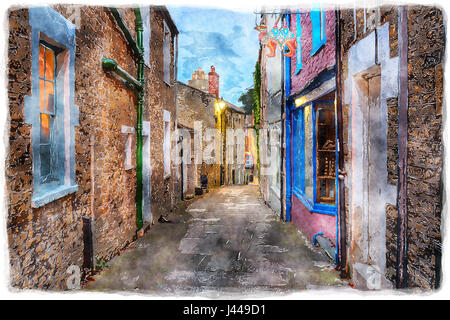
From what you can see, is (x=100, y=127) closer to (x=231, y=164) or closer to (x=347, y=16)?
(x=347, y=16)

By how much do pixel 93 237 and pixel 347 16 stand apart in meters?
5.03

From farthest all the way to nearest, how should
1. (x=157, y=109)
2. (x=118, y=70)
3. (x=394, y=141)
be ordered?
(x=157, y=109), (x=118, y=70), (x=394, y=141)

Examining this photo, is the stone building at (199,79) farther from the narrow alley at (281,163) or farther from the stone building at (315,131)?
the stone building at (315,131)

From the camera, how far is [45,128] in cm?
345

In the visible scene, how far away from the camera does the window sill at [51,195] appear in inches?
114

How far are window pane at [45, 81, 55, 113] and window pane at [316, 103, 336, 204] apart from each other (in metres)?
4.89

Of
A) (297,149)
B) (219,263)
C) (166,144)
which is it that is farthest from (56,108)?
(166,144)

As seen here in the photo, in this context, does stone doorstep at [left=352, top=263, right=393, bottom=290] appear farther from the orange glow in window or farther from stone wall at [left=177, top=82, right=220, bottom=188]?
stone wall at [left=177, top=82, right=220, bottom=188]

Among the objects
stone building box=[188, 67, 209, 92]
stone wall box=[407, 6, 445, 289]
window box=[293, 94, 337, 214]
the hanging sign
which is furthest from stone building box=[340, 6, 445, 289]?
stone building box=[188, 67, 209, 92]

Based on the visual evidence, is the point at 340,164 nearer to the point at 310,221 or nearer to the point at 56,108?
the point at 310,221

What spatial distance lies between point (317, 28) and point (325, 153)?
269 cm

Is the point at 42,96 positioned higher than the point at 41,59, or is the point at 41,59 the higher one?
the point at 41,59

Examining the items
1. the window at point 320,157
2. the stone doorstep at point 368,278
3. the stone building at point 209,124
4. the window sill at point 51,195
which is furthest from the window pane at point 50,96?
the stone building at point 209,124

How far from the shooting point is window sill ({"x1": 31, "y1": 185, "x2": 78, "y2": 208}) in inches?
114
